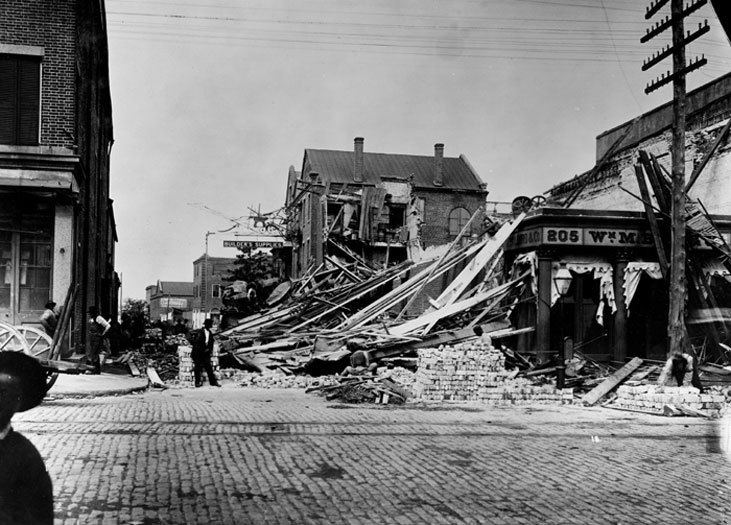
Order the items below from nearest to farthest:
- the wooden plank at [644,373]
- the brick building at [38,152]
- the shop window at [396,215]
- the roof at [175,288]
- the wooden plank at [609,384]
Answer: the wooden plank at [609,384]
the wooden plank at [644,373]
the brick building at [38,152]
the shop window at [396,215]
the roof at [175,288]

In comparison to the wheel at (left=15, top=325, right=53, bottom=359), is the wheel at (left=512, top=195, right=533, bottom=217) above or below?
above

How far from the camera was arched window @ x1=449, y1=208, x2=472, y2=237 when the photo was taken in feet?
168

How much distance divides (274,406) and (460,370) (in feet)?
13.3

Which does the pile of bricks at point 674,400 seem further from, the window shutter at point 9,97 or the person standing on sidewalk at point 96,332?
the window shutter at point 9,97

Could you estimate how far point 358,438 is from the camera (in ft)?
31.4

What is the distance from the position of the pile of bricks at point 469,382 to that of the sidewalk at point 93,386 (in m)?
5.95

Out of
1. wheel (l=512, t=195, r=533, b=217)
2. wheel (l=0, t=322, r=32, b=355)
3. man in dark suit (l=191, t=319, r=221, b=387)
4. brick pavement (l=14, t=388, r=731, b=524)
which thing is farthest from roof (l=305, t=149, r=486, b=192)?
wheel (l=0, t=322, r=32, b=355)

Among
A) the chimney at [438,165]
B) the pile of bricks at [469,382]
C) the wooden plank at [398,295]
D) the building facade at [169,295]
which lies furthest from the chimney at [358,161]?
the building facade at [169,295]

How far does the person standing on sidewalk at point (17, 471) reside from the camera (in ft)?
9.41

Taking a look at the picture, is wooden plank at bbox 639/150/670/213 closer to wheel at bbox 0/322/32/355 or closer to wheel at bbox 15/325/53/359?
wheel at bbox 15/325/53/359

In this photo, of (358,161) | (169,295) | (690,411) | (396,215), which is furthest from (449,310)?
(169,295)

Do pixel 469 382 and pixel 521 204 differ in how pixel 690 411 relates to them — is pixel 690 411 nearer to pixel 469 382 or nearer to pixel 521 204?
pixel 469 382

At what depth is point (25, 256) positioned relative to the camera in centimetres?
1731

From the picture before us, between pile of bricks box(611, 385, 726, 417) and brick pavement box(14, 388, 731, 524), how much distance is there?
23.0 inches
